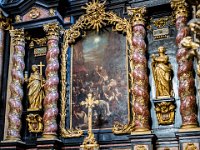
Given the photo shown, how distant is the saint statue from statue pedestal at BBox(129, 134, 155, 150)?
3.27 metres

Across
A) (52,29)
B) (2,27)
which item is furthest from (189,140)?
(2,27)

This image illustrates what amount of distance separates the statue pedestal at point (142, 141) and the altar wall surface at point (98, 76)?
0.03 meters

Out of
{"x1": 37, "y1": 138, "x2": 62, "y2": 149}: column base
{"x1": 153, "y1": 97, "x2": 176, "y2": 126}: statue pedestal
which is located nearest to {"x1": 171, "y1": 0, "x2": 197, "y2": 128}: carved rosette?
{"x1": 153, "y1": 97, "x2": 176, "y2": 126}: statue pedestal

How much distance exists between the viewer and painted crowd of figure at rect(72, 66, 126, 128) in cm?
1208

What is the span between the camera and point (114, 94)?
1213 centimetres

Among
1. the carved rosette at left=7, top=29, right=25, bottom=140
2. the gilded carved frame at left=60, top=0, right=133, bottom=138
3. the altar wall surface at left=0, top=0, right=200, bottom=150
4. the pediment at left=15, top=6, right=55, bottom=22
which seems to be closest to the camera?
the altar wall surface at left=0, top=0, right=200, bottom=150

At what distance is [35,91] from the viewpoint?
1268 cm

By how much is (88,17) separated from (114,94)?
2.69 metres

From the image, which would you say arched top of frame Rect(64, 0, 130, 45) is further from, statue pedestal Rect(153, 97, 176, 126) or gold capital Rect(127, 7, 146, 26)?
statue pedestal Rect(153, 97, 176, 126)

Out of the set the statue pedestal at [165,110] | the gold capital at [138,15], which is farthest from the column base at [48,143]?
the gold capital at [138,15]

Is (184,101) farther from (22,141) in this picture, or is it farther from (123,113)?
(22,141)

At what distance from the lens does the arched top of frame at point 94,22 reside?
41.3 ft

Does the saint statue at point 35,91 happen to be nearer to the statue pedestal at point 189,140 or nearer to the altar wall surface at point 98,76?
the altar wall surface at point 98,76

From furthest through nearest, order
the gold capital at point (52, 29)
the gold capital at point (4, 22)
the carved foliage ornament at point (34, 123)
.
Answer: the gold capital at point (4, 22) → the gold capital at point (52, 29) → the carved foliage ornament at point (34, 123)
